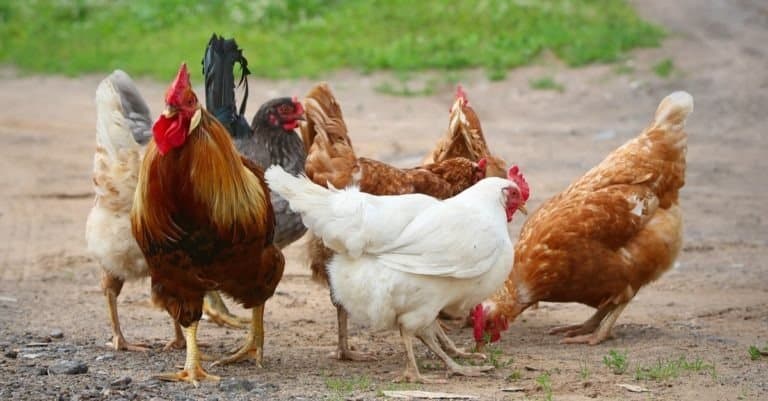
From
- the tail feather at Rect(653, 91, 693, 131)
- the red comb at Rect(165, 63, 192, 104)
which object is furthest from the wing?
the tail feather at Rect(653, 91, 693, 131)

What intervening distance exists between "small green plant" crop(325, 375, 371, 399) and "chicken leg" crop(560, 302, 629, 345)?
1.76 meters

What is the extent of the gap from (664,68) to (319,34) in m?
6.30

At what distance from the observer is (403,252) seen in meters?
6.37

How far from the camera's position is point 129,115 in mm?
8016

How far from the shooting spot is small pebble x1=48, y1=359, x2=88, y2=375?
21.1 ft

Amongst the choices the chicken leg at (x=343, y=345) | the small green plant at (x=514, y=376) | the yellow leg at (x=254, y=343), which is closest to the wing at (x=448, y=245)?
the small green plant at (x=514, y=376)

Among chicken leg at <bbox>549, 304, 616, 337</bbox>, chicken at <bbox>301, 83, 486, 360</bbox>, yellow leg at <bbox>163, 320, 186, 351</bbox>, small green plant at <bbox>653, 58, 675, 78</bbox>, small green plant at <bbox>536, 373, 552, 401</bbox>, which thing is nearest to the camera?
small green plant at <bbox>536, 373, 552, 401</bbox>

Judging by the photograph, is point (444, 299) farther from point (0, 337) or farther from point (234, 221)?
point (0, 337)

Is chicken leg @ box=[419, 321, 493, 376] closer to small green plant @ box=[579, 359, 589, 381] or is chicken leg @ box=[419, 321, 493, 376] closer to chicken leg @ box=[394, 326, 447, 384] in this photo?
chicken leg @ box=[394, 326, 447, 384]

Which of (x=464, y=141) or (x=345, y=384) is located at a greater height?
(x=464, y=141)

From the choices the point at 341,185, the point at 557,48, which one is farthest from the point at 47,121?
the point at 341,185

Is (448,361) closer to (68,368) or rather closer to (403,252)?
(403,252)

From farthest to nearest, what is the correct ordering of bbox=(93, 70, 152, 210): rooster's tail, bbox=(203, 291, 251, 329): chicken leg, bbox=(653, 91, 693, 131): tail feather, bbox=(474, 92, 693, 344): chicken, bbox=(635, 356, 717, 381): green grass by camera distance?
bbox=(203, 291, 251, 329): chicken leg < bbox=(653, 91, 693, 131): tail feather < bbox=(474, 92, 693, 344): chicken < bbox=(93, 70, 152, 210): rooster's tail < bbox=(635, 356, 717, 381): green grass

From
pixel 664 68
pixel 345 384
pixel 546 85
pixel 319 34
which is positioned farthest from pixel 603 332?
pixel 319 34
